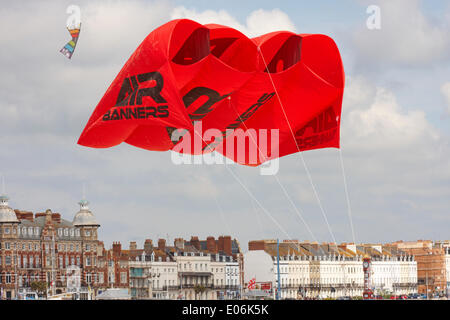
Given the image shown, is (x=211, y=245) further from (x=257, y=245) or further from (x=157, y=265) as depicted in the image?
(x=157, y=265)

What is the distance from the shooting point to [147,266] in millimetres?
89312

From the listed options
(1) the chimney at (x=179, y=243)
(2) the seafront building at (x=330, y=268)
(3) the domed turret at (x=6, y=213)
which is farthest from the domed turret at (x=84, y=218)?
(2) the seafront building at (x=330, y=268)

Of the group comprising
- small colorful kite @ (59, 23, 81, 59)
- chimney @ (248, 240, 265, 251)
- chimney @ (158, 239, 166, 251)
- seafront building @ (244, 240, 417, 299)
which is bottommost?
seafront building @ (244, 240, 417, 299)

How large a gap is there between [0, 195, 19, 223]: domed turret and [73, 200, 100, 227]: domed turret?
905 centimetres

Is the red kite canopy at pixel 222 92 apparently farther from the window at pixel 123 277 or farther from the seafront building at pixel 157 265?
the window at pixel 123 277

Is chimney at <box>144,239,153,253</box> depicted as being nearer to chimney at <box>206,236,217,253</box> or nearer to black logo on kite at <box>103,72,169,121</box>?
chimney at <box>206,236,217,253</box>

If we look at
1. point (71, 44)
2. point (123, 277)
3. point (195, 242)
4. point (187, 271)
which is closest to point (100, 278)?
point (123, 277)

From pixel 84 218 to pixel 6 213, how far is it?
413 inches

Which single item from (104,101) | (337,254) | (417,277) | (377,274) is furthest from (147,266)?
(104,101)

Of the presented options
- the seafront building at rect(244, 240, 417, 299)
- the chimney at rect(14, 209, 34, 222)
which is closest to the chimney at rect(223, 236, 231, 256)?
the seafront building at rect(244, 240, 417, 299)

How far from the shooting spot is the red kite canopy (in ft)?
70.6
